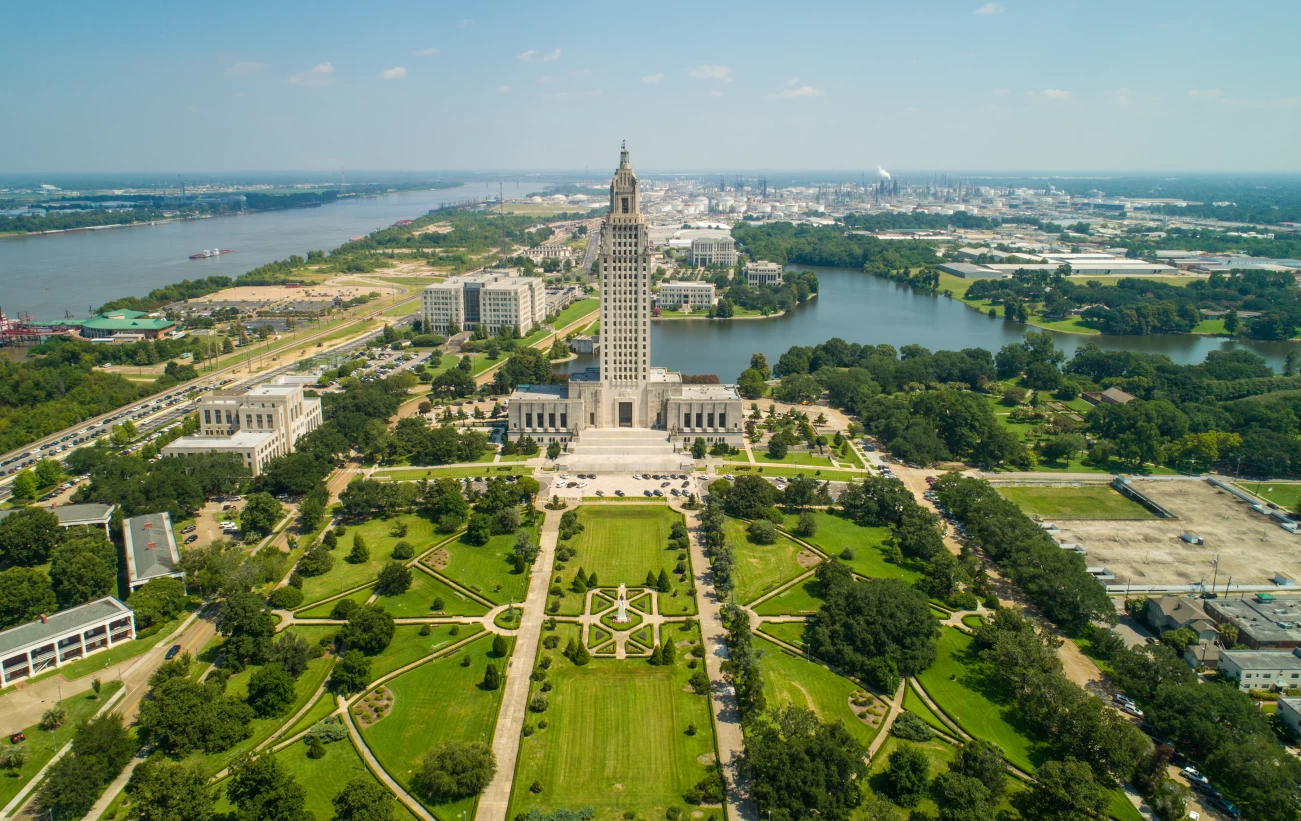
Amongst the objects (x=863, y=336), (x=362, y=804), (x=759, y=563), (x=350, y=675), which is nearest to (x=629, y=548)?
(x=759, y=563)

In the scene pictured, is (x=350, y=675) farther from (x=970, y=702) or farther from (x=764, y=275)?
(x=764, y=275)

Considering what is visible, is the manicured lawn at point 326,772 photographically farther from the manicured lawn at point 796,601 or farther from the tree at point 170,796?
the manicured lawn at point 796,601

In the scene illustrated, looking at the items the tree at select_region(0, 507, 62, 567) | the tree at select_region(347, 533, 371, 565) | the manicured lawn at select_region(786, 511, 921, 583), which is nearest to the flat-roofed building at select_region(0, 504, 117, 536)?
the tree at select_region(0, 507, 62, 567)

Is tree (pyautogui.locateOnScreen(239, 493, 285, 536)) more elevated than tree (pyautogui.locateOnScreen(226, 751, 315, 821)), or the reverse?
tree (pyautogui.locateOnScreen(239, 493, 285, 536))

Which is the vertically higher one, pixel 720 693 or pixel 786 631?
pixel 786 631

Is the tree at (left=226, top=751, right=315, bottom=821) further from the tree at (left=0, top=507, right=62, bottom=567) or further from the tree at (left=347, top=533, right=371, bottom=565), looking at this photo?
the tree at (left=0, top=507, right=62, bottom=567)

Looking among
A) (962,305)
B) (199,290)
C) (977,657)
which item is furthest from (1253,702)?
(199,290)
